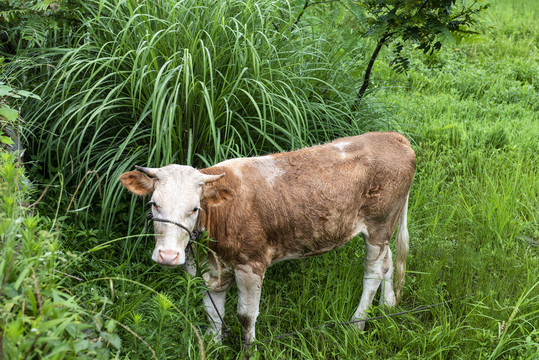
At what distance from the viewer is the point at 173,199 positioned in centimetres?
266

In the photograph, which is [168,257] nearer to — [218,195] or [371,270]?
[218,195]

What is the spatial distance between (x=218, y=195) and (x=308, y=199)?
0.64 m

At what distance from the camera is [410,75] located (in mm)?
7543

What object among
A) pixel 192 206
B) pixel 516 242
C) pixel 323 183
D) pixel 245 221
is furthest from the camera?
pixel 516 242

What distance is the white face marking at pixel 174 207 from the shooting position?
2.58 meters

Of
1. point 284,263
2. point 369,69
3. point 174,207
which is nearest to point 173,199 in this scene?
point 174,207

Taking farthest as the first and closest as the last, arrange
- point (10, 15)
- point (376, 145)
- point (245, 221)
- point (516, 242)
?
point (516, 242), point (10, 15), point (376, 145), point (245, 221)

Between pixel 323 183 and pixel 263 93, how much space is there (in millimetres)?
800

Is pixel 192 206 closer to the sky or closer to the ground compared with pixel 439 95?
closer to the sky

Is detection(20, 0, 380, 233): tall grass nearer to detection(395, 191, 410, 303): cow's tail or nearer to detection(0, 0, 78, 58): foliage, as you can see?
detection(0, 0, 78, 58): foliage

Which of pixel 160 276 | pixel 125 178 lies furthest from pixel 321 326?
pixel 125 178

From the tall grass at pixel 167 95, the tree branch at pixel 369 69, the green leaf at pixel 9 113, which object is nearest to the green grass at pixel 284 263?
the tall grass at pixel 167 95

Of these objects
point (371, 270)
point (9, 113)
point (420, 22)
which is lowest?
point (371, 270)

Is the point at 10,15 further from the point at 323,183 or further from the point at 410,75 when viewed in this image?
the point at 410,75
